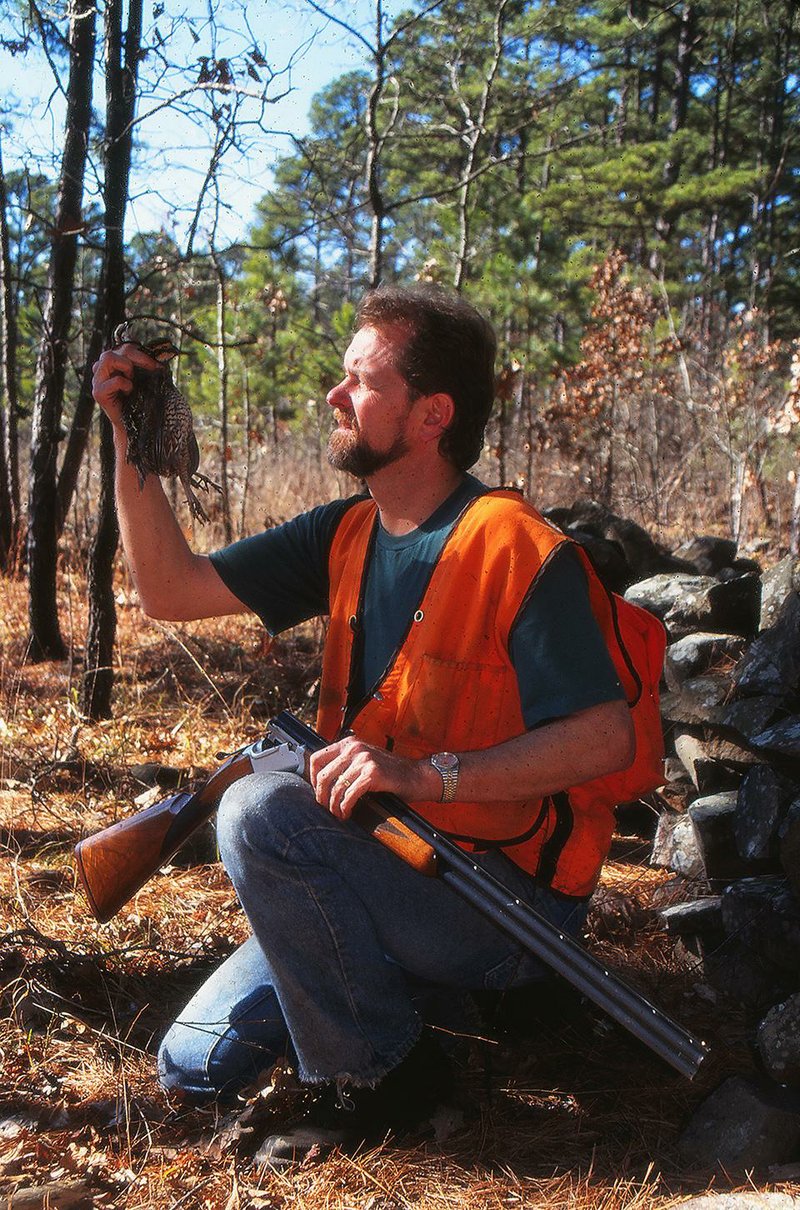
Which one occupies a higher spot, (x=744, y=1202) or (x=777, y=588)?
(x=777, y=588)

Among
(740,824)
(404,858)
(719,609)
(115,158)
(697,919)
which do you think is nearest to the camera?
(404,858)

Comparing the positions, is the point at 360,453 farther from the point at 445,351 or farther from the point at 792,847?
the point at 792,847

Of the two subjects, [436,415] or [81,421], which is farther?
[81,421]

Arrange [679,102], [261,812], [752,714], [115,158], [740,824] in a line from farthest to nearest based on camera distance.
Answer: [679,102] < [115,158] < [752,714] < [740,824] < [261,812]

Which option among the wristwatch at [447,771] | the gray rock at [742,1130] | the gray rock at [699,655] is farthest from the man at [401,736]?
the gray rock at [699,655]

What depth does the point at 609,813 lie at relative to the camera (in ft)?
8.78

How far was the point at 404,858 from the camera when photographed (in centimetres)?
228

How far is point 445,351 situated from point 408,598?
0.68 m

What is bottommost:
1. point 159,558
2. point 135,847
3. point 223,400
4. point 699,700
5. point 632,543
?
point 135,847

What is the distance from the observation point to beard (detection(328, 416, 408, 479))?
2803mm

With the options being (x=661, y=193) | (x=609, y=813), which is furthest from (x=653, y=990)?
(x=661, y=193)

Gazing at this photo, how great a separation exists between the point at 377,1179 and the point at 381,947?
0.49 meters

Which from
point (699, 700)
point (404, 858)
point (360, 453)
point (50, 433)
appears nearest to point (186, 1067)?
point (404, 858)

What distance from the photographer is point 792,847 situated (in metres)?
2.93
